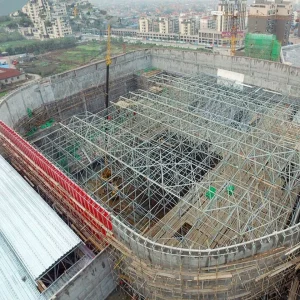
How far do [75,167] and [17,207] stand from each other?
31.1ft

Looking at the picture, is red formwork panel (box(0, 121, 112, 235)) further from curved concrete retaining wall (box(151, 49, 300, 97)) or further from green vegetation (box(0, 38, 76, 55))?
green vegetation (box(0, 38, 76, 55))

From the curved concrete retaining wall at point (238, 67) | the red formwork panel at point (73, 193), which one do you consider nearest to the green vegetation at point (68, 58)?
the curved concrete retaining wall at point (238, 67)

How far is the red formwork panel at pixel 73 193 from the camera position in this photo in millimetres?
15141

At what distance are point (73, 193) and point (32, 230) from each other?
315cm

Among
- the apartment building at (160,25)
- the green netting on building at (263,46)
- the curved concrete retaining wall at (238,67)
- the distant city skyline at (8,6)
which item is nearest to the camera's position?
the distant city skyline at (8,6)

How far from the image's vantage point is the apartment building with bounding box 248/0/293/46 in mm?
72938

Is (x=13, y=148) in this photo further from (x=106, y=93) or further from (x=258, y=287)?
(x=258, y=287)

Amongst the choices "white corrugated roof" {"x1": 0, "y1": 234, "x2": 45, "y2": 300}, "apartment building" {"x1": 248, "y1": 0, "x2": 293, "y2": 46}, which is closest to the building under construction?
"white corrugated roof" {"x1": 0, "y1": 234, "x2": 45, "y2": 300}

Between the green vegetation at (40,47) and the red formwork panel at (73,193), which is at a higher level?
the red formwork panel at (73,193)

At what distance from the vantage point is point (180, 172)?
22219mm

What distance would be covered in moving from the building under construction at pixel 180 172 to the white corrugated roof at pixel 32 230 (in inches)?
56.6

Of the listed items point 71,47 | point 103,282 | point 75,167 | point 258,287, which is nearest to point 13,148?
point 75,167

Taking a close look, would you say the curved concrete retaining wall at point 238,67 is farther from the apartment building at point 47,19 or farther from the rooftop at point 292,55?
the apartment building at point 47,19

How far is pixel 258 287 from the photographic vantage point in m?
14.4
